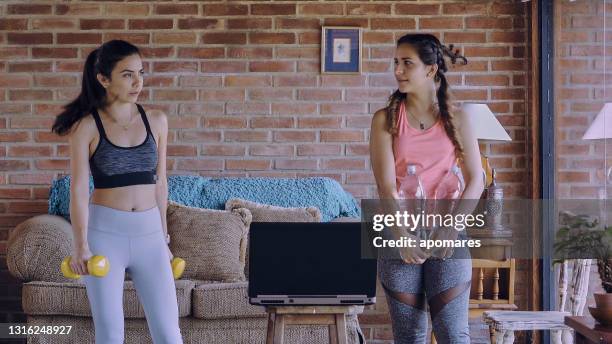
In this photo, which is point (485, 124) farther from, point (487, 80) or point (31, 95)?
point (31, 95)

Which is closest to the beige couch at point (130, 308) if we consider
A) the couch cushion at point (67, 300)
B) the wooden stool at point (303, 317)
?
the couch cushion at point (67, 300)

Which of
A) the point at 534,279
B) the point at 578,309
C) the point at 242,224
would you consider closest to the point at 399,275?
the point at 578,309

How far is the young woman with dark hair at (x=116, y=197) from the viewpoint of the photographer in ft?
9.02

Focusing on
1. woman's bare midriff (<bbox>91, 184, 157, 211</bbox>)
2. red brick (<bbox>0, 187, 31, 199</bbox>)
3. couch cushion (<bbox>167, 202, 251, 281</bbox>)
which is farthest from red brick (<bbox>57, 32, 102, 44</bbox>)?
woman's bare midriff (<bbox>91, 184, 157, 211</bbox>)

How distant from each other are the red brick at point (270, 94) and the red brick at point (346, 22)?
45 cm

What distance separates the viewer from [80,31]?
191 inches

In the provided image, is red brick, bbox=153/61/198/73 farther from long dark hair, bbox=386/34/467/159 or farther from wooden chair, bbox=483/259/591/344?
long dark hair, bbox=386/34/467/159

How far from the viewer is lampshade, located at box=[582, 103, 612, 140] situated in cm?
351

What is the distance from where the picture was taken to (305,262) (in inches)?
109

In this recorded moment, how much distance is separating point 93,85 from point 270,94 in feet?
6.76

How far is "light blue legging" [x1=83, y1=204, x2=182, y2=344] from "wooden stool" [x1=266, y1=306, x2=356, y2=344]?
1.06ft

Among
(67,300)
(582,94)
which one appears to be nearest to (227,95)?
(67,300)

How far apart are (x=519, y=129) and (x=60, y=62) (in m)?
2.66

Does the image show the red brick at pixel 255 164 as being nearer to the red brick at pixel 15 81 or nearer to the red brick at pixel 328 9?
the red brick at pixel 328 9
